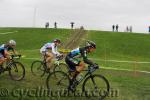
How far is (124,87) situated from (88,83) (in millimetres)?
4418

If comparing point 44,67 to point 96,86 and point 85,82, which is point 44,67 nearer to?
point 85,82

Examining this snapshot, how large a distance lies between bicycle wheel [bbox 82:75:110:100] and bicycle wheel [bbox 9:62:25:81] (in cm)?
381

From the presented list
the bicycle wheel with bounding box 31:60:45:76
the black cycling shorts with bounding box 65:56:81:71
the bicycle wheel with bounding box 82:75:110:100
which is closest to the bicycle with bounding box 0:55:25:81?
the bicycle wheel with bounding box 31:60:45:76

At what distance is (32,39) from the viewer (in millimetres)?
66938

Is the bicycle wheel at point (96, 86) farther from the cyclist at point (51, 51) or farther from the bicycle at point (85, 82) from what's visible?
the cyclist at point (51, 51)

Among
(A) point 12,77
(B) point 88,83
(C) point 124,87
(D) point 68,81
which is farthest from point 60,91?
(C) point 124,87

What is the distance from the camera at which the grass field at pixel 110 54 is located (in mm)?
17234

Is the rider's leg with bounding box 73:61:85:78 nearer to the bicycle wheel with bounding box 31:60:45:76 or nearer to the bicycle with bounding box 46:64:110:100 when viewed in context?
the bicycle with bounding box 46:64:110:100

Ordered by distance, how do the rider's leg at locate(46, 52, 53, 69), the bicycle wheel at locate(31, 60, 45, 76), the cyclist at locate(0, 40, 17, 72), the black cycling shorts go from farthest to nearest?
1. the bicycle wheel at locate(31, 60, 45, 76)
2. the rider's leg at locate(46, 52, 53, 69)
3. the cyclist at locate(0, 40, 17, 72)
4. the black cycling shorts

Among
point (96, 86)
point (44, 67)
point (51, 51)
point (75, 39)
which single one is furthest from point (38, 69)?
point (75, 39)

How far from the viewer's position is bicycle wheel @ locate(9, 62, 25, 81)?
17.5m

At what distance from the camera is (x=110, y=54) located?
53.4 m

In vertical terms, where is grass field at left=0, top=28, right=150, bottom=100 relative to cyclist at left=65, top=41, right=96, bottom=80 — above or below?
below

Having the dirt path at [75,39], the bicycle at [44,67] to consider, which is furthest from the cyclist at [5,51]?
the dirt path at [75,39]
